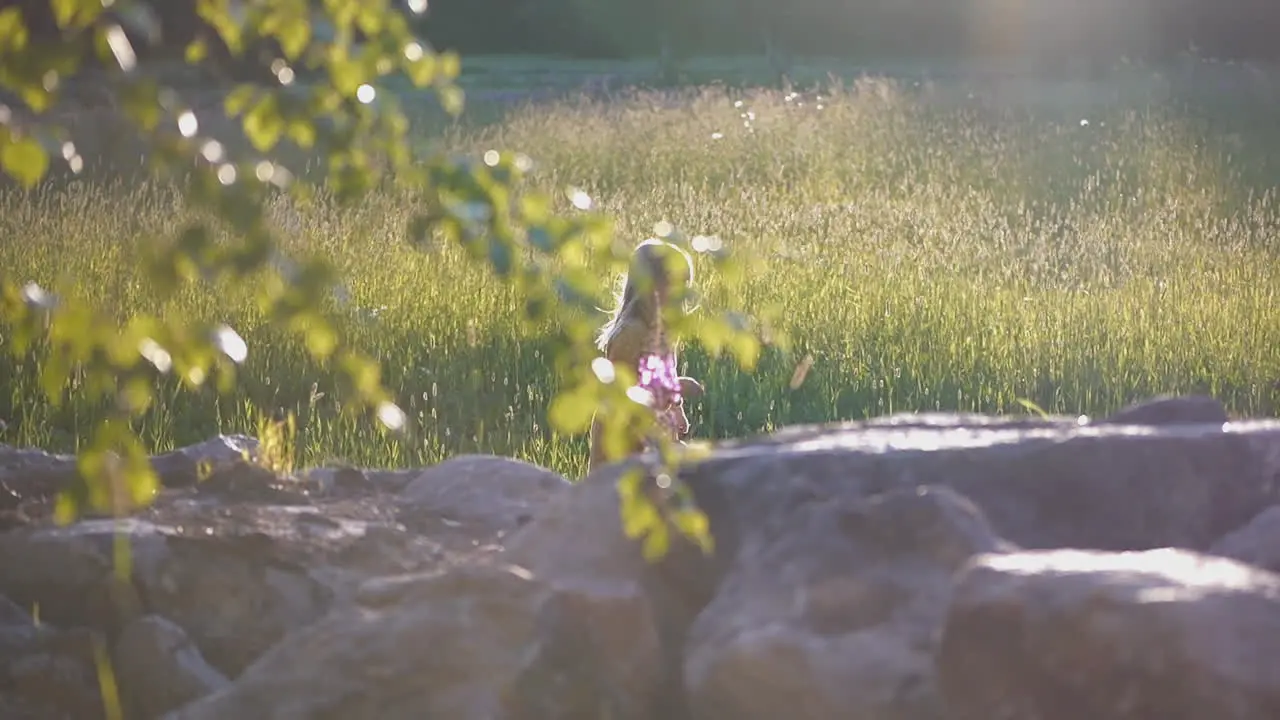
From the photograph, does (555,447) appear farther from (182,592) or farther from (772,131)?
(772,131)

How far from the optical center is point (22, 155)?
5.18 ft

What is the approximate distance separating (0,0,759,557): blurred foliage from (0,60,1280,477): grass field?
3.03 meters

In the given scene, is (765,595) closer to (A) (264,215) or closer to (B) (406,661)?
(B) (406,661)

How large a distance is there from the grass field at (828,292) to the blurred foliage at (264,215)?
3.03 metres

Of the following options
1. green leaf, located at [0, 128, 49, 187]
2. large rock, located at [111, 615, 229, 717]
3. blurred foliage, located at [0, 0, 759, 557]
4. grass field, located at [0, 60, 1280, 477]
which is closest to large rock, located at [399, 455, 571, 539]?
large rock, located at [111, 615, 229, 717]

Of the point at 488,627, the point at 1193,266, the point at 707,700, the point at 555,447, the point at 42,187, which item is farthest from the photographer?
the point at 42,187

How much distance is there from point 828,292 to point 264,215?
6.52 meters

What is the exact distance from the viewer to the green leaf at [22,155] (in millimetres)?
1577

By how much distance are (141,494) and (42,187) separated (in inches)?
413

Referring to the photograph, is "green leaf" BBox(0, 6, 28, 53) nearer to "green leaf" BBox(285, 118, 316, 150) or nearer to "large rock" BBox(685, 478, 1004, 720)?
"green leaf" BBox(285, 118, 316, 150)

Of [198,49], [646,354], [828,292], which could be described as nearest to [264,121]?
[198,49]

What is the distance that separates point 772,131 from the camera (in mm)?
14836

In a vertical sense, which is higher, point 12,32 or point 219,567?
point 12,32

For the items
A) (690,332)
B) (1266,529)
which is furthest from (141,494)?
(1266,529)
